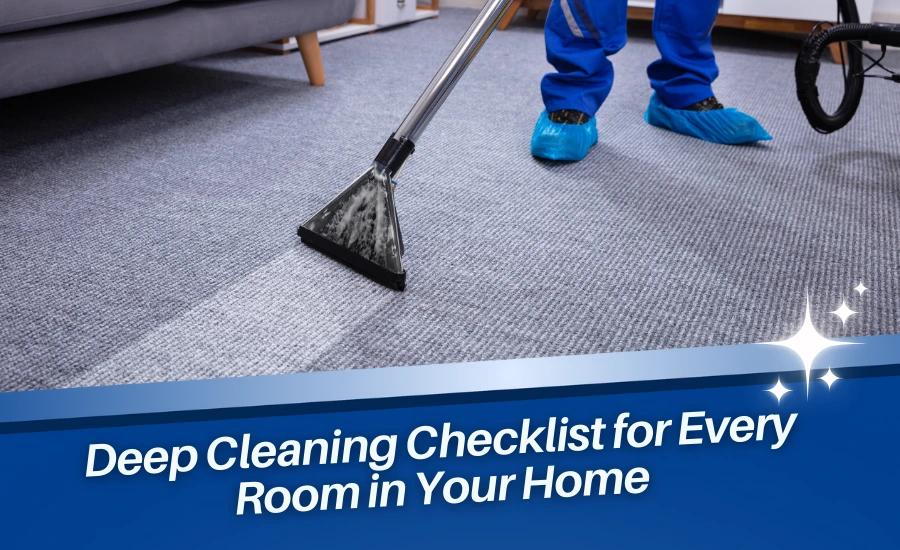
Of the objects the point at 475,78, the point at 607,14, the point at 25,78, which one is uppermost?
the point at 607,14

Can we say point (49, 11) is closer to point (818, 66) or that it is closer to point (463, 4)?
point (818, 66)

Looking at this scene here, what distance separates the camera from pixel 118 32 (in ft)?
4.22

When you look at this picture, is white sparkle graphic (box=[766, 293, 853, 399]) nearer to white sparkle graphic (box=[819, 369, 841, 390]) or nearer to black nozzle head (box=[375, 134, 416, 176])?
white sparkle graphic (box=[819, 369, 841, 390])

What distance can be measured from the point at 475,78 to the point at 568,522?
1542 mm

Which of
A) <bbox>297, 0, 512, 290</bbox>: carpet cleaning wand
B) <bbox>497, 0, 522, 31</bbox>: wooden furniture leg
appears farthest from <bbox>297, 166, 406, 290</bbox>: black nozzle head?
<bbox>497, 0, 522, 31</bbox>: wooden furniture leg

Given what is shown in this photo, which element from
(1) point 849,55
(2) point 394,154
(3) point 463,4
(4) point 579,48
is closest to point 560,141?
(4) point 579,48

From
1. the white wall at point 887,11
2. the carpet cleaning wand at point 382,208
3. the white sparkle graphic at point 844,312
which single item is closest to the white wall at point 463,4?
the white wall at point 887,11

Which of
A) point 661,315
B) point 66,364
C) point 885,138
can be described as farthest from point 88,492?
point 885,138

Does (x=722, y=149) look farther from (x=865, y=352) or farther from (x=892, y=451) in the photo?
(x=892, y=451)

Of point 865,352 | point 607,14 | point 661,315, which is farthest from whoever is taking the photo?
point 607,14

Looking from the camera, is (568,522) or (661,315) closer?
(568,522)

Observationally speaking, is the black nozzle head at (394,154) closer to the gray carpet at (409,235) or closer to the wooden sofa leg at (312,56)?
the gray carpet at (409,235)

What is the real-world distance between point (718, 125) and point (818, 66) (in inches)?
7.4

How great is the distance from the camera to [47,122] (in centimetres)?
140
